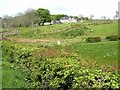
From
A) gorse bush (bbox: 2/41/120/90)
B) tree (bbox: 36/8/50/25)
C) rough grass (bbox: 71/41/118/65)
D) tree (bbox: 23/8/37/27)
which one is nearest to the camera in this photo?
gorse bush (bbox: 2/41/120/90)

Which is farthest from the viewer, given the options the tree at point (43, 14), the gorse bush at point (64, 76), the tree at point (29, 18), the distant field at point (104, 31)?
the tree at point (43, 14)

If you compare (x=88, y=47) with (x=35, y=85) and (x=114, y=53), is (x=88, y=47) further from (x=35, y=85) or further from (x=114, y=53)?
A: (x=35, y=85)

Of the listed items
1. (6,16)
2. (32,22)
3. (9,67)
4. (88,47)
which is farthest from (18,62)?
(6,16)

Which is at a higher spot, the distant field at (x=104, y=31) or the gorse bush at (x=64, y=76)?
the gorse bush at (x=64, y=76)

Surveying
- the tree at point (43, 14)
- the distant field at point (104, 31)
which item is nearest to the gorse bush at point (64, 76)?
the distant field at point (104, 31)

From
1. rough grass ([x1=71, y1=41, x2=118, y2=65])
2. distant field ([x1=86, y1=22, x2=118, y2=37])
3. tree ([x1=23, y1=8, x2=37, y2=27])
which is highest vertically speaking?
tree ([x1=23, y1=8, x2=37, y2=27])

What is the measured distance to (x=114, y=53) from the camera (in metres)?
20.5

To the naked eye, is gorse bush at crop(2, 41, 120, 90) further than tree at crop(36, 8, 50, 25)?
No

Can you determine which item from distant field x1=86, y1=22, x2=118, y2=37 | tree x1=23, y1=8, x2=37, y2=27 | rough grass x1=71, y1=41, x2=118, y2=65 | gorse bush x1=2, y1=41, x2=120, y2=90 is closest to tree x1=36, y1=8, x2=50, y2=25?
tree x1=23, y1=8, x2=37, y2=27

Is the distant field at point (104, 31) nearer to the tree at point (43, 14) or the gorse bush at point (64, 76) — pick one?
the gorse bush at point (64, 76)

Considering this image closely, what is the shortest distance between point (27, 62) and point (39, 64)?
270 centimetres

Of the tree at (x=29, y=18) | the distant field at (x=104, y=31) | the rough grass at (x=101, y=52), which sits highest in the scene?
the tree at (x=29, y=18)

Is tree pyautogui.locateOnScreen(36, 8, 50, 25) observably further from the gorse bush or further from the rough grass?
the gorse bush

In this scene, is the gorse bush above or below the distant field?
above
